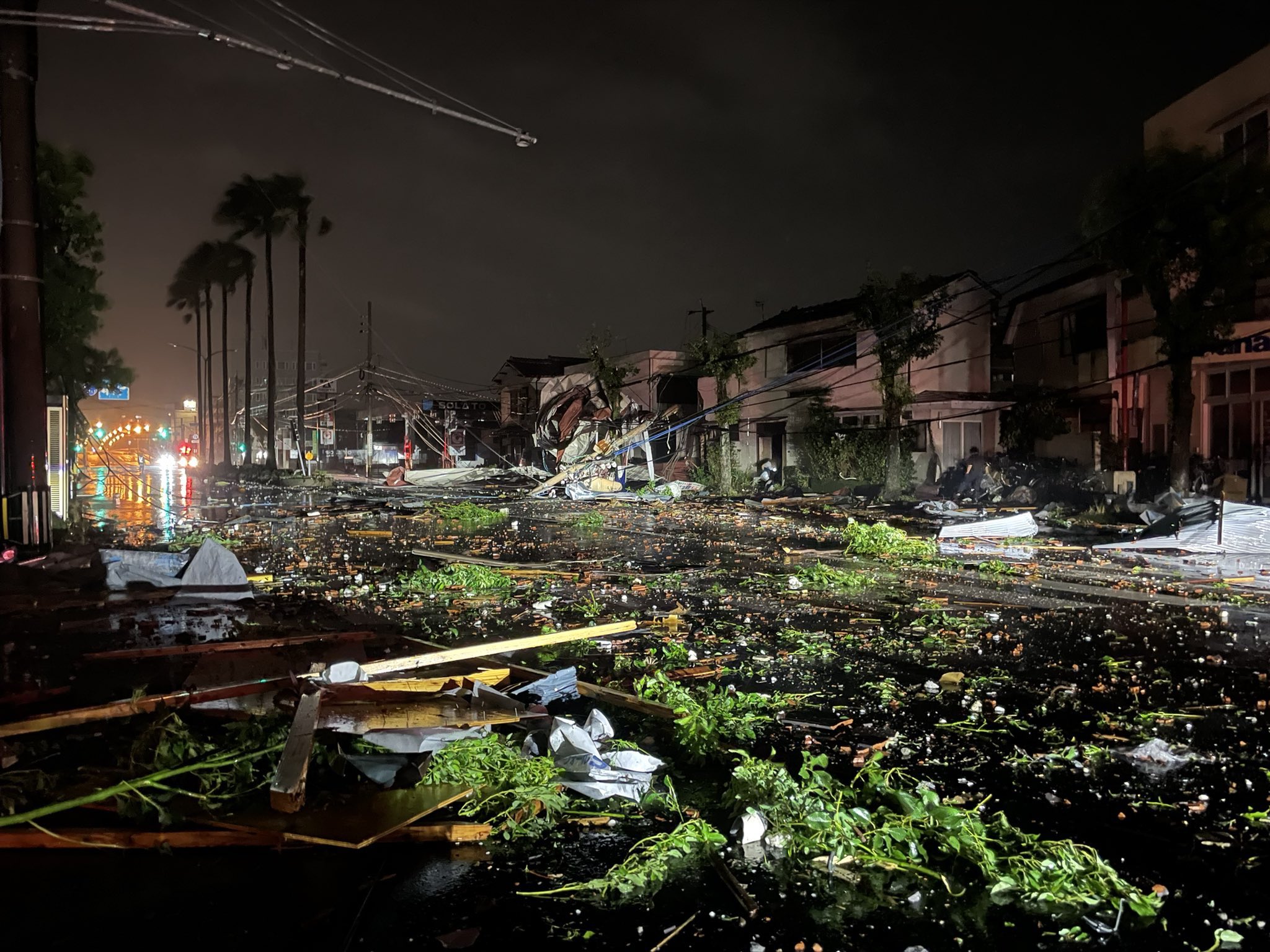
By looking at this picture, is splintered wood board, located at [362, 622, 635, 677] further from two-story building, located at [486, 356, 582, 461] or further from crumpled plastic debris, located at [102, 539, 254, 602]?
two-story building, located at [486, 356, 582, 461]

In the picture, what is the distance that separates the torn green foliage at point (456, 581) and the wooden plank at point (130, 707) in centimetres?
452

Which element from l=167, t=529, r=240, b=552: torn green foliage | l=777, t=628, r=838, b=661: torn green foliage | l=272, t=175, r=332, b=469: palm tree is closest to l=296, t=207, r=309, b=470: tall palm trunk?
l=272, t=175, r=332, b=469: palm tree

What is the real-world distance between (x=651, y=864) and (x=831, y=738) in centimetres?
198

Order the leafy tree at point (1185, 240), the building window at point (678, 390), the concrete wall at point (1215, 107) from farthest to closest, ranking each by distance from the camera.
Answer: the building window at point (678, 390), the concrete wall at point (1215, 107), the leafy tree at point (1185, 240)

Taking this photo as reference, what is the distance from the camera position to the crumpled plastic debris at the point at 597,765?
4.15 metres

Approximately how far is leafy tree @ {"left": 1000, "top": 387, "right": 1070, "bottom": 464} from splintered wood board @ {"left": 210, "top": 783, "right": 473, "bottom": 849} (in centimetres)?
2441

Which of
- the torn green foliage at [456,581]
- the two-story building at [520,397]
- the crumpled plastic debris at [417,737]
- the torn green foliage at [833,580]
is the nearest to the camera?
the crumpled plastic debris at [417,737]

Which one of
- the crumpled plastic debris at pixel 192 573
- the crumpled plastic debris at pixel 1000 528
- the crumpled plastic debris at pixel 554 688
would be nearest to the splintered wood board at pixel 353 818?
the crumpled plastic debris at pixel 554 688

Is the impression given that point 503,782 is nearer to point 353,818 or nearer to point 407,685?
point 353,818

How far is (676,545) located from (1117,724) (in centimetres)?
1016

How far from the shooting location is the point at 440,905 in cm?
326

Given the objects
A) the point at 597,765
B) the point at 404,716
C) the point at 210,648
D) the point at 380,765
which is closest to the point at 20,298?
the point at 210,648

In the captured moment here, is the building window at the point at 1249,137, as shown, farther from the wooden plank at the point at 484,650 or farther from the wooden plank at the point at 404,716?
the wooden plank at the point at 404,716

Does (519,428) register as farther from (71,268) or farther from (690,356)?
(71,268)
